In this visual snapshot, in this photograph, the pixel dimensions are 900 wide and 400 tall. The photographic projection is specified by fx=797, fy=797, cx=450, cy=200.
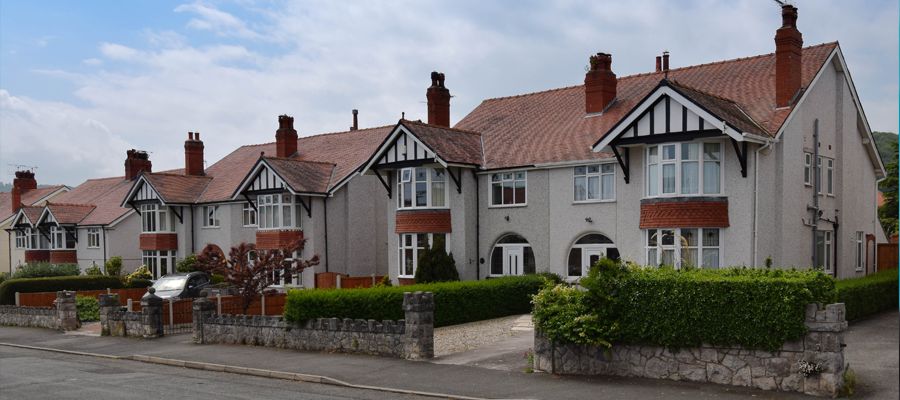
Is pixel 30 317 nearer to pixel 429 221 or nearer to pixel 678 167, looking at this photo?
pixel 429 221

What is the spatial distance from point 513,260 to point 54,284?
20.4 m

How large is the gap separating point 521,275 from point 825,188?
34.9 feet

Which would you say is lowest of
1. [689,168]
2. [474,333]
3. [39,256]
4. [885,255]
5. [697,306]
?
[39,256]

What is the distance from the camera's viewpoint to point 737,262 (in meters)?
23.0

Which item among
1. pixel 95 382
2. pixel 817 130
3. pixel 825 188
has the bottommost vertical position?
pixel 95 382

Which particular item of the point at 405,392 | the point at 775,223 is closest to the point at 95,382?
the point at 405,392

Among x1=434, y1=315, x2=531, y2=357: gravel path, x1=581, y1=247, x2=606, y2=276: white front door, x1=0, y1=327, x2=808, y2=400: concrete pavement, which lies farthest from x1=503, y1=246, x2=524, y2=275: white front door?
→ x1=0, y1=327, x2=808, y2=400: concrete pavement

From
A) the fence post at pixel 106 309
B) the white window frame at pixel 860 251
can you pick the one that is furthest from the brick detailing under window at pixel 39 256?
the white window frame at pixel 860 251

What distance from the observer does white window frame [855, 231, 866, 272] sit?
1158 inches

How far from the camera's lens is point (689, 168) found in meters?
23.5

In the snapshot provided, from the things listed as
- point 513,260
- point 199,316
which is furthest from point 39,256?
point 513,260

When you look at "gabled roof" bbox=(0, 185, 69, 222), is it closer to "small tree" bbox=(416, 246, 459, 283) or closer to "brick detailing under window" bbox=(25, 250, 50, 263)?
"brick detailing under window" bbox=(25, 250, 50, 263)

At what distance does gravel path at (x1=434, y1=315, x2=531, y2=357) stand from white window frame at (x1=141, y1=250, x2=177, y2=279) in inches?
1001

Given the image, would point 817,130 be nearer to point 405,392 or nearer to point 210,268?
point 405,392
